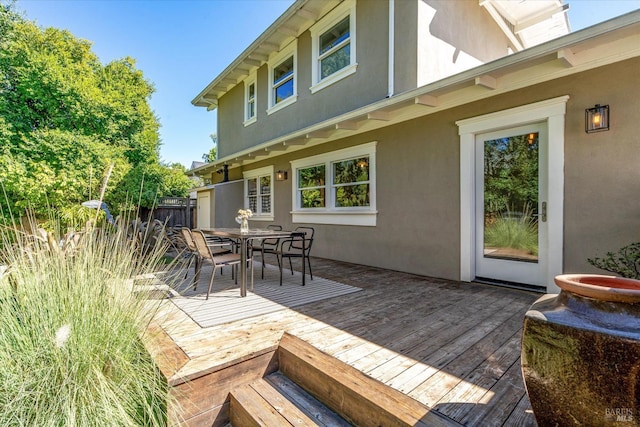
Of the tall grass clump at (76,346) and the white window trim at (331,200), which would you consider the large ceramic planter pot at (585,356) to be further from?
the white window trim at (331,200)

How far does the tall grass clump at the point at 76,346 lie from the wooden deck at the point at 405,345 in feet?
0.75

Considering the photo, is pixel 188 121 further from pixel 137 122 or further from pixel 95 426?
pixel 95 426

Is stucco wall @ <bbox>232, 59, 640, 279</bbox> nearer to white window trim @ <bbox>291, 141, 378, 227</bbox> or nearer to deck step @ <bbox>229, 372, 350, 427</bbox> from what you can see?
white window trim @ <bbox>291, 141, 378, 227</bbox>

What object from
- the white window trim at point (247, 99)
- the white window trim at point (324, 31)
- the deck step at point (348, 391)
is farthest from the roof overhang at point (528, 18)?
the deck step at point (348, 391)

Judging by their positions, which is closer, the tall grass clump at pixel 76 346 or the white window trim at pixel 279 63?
the tall grass clump at pixel 76 346

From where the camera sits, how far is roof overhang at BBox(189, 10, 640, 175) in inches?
112

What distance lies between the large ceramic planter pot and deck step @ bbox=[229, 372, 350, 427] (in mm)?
1089

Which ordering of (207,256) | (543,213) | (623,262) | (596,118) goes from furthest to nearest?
1. (207,256)
2. (543,213)
3. (596,118)
4. (623,262)

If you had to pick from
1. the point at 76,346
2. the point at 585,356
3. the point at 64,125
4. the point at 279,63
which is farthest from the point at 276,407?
the point at 64,125

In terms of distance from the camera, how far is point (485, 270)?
4348 millimetres

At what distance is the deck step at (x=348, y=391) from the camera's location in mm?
1532

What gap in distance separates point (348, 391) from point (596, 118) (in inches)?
148

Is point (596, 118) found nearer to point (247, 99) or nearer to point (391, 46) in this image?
point (391, 46)

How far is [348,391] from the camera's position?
1.78 metres
